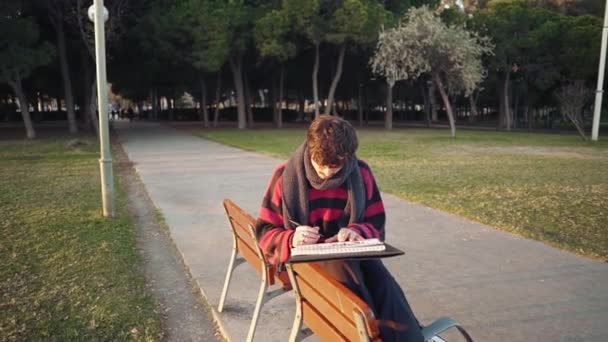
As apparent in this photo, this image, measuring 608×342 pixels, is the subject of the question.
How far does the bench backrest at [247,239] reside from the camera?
288 centimetres

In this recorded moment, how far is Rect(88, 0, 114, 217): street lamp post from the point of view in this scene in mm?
6391

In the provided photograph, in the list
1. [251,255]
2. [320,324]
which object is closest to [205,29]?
[251,255]

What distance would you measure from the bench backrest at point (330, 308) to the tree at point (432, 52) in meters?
22.2

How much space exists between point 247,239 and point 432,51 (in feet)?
71.8

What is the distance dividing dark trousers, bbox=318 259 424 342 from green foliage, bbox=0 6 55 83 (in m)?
21.9

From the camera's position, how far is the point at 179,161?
44.6ft

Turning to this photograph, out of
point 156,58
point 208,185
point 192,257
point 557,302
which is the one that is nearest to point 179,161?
point 208,185

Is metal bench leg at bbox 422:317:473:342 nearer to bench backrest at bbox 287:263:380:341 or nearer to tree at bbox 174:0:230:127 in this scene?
bench backrest at bbox 287:263:380:341

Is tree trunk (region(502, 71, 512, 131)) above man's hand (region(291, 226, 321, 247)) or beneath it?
above

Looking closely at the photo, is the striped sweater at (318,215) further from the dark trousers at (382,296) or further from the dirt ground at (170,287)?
the dirt ground at (170,287)

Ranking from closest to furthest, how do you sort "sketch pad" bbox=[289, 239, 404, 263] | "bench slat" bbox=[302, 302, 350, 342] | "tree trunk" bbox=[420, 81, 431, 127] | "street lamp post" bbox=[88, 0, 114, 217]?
"bench slat" bbox=[302, 302, 350, 342] → "sketch pad" bbox=[289, 239, 404, 263] → "street lamp post" bbox=[88, 0, 114, 217] → "tree trunk" bbox=[420, 81, 431, 127]

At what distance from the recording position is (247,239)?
3148 millimetres

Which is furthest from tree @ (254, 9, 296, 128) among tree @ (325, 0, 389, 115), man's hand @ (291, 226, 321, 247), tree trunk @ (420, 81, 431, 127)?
man's hand @ (291, 226, 321, 247)

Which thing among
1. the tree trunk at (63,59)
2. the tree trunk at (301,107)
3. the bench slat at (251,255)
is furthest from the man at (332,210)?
the tree trunk at (301,107)
